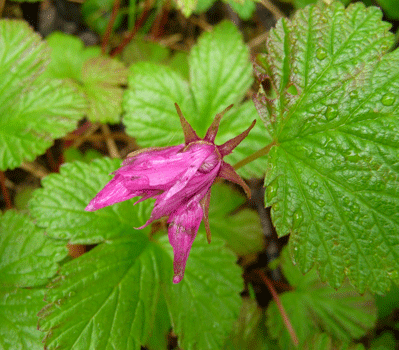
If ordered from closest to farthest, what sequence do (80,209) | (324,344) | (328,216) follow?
(328,216) < (80,209) < (324,344)

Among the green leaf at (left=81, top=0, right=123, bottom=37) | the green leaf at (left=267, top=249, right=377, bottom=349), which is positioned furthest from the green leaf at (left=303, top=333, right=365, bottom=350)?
the green leaf at (left=81, top=0, right=123, bottom=37)

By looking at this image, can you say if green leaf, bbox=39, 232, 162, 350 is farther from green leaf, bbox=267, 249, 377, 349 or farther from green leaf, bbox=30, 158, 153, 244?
green leaf, bbox=267, 249, 377, 349

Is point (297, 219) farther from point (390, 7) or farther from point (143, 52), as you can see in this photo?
point (390, 7)

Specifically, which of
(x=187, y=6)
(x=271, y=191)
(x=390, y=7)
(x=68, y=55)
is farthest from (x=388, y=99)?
(x=68, y=55)

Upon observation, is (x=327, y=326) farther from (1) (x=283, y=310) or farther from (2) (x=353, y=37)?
(2) (x=353, y=37)

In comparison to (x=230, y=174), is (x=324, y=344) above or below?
below

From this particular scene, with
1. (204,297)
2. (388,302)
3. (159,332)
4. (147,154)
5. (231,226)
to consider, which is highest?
(147,154)
